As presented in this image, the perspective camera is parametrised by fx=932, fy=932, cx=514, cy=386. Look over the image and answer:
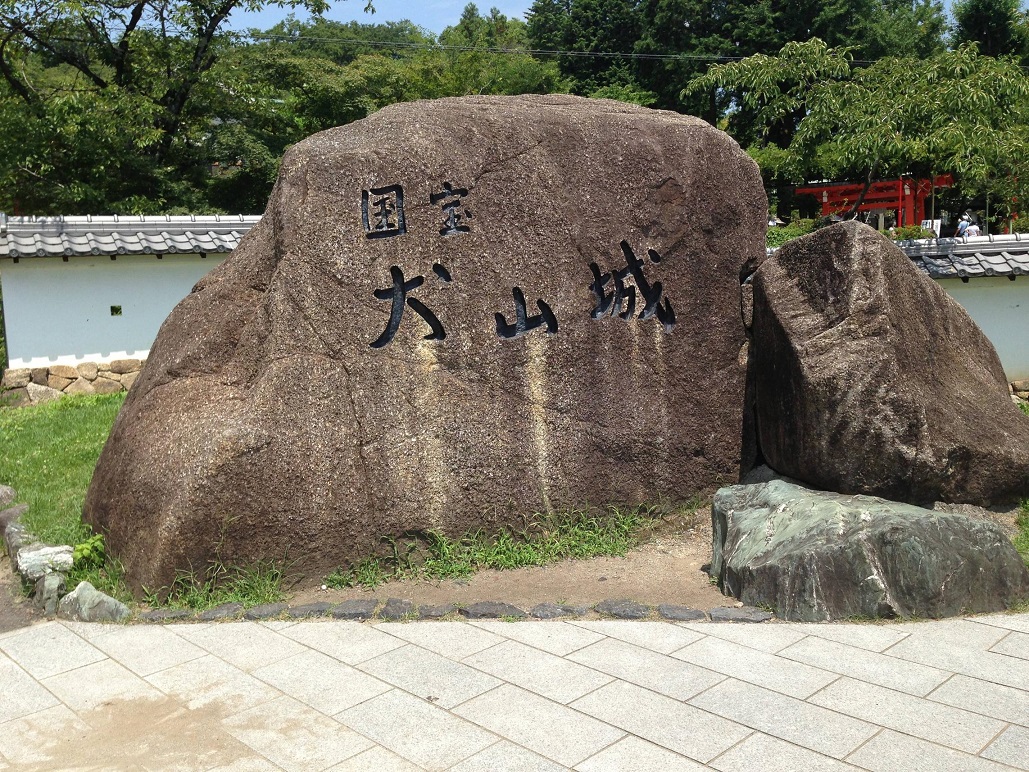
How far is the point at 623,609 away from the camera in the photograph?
5.72m

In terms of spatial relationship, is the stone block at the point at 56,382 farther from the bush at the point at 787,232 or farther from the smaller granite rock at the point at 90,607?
the bush at the point at 787,232

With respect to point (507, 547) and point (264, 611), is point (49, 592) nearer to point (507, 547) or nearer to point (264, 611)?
point (264, 611)

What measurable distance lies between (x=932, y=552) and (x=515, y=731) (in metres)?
2.82

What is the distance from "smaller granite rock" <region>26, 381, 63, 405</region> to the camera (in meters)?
13.4

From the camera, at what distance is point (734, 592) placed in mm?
5984

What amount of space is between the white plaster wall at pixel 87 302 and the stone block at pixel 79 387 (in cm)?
33

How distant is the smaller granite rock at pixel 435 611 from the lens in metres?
5.75

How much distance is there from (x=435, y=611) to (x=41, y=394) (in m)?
10.1

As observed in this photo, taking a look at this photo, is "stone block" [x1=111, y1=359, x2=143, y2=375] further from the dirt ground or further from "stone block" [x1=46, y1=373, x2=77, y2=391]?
the dirt ground

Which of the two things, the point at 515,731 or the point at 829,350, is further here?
the point at 829,350

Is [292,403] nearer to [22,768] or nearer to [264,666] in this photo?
[264,666]

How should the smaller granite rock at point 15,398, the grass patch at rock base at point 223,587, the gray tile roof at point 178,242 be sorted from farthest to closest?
the smaller granite rock at point 15,398, the gray tile roof at point 178,242, the grass patch at rock base at point 223,587

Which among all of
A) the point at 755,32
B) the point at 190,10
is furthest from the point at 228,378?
the point at 755,32

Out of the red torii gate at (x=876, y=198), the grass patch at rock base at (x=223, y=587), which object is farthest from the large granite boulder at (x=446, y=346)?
the red torii gate at (x=876, y=198)
